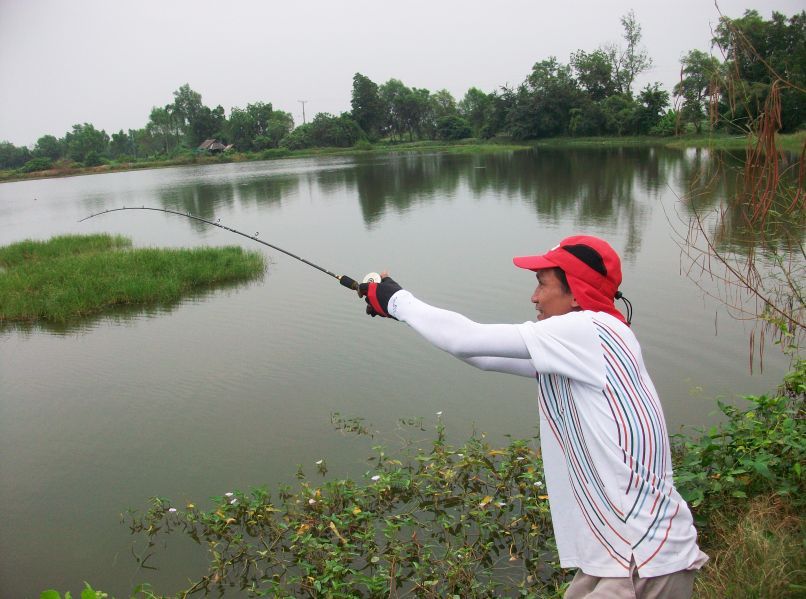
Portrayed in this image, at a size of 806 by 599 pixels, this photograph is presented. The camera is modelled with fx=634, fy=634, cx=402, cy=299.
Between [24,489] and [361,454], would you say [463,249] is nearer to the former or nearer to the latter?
[361,454]

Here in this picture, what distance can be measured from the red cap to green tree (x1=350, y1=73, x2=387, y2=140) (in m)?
89.0

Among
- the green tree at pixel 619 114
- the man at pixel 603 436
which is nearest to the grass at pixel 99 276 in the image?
the man at pixel 603 436

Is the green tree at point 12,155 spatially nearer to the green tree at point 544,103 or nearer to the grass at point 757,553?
the green tree at point 544,103

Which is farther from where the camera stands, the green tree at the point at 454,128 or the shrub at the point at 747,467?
the green tree at the point at 454,128

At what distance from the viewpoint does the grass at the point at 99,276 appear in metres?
11.3

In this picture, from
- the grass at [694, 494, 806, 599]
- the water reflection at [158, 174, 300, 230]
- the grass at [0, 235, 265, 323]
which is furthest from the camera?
the water reflection at [158, 174, 300, 230]

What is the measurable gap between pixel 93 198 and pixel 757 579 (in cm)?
3555

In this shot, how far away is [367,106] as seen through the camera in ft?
289

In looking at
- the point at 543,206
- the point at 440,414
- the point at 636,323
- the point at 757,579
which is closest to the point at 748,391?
the point at 636,323

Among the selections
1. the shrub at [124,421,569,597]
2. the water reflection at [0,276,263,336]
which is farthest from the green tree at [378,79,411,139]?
the shrub at [124,421,569,597]

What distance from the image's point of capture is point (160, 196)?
3092 cm

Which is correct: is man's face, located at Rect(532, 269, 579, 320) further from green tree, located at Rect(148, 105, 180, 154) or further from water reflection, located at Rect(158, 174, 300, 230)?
green tree, located at Rect(148, 105, 180, 154)

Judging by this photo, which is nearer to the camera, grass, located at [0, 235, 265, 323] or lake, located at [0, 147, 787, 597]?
lake, located at [0, 147, 787, 597]

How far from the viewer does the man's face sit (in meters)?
1.97
